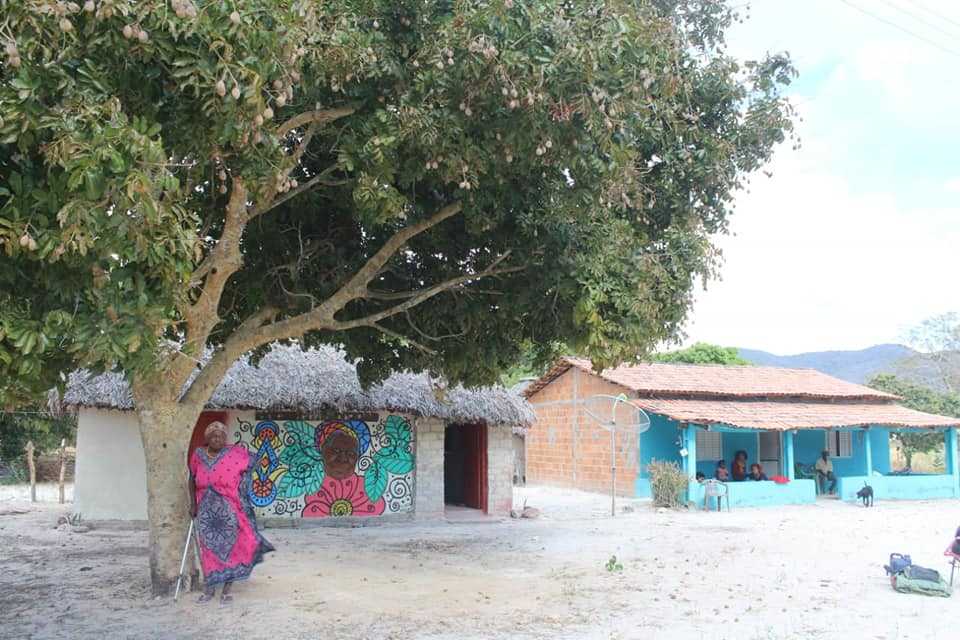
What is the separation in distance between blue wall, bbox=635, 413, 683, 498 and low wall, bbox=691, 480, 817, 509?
2.34m

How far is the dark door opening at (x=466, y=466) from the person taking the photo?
1659 cm

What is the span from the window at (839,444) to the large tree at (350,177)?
1697cm

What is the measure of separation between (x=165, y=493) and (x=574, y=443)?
17174 mm

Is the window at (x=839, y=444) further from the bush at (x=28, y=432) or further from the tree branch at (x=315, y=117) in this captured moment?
the bush at (x=28, y=432)

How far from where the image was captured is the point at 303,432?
48.5 ft

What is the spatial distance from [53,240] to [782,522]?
1442 centimetres

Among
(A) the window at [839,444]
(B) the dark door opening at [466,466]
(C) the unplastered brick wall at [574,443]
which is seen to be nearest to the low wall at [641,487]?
(C) the unplastered brick wall at [574,443]

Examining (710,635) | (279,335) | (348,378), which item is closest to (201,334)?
(279,335)

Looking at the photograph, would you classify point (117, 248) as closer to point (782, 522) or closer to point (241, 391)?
point (241, 391)

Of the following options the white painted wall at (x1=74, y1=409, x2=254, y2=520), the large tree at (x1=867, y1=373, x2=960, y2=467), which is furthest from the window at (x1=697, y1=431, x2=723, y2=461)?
the white painted wall at (x1=74, y1=409, x2=254, y2=520)

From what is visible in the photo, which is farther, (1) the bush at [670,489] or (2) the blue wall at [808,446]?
(2) the blue wall at [808,446]

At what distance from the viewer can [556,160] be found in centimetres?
698

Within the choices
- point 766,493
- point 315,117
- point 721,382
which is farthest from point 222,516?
point 721,382

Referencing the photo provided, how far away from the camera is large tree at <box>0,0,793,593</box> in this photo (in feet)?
15.6
